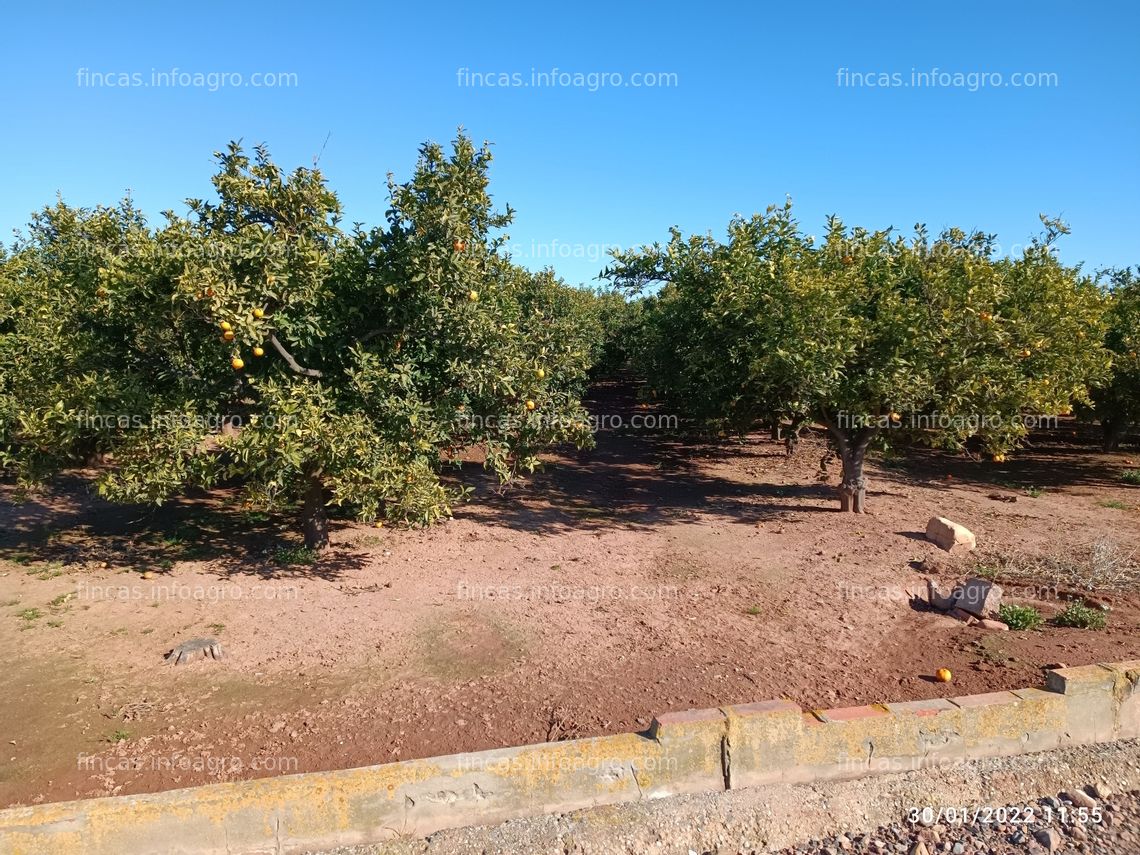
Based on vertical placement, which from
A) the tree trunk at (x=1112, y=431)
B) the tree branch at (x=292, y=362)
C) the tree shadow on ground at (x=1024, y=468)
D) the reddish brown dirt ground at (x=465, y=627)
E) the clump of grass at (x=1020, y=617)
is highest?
the tree branch at (x=292, y=362)

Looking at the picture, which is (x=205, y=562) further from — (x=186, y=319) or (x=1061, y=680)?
(x=1061, y=680)

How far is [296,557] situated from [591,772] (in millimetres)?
6037

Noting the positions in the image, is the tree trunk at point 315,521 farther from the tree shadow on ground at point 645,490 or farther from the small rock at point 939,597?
the small rock at point 939,597

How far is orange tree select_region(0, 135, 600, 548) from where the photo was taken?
6.54 meters

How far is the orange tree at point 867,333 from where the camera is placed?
8.95 m

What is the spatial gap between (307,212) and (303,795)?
233 inches

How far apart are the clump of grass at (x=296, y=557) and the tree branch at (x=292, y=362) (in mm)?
2631

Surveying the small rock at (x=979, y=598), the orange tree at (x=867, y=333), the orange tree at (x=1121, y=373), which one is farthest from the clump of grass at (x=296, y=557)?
the orange tree at (x=1121, y=373)

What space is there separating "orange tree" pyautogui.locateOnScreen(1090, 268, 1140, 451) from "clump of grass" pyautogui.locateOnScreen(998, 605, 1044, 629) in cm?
902

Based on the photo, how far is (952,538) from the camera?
9.02m

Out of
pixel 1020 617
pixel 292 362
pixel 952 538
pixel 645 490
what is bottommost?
pixel 1020 617

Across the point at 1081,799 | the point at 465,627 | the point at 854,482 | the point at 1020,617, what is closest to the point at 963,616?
the point at 1020,617

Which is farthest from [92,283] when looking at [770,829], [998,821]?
[998,821]

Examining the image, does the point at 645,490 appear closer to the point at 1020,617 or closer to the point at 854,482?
the point at 854,482
